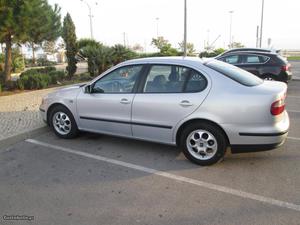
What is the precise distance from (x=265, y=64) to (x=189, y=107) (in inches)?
293

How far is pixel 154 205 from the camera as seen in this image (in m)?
3.05

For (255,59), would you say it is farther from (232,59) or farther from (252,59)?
(232,59)

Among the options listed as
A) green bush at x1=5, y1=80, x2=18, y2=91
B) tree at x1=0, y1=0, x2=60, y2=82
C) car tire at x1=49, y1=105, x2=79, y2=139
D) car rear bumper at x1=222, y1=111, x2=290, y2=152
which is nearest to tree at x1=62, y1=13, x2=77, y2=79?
tree at x1=0, y1=0, x2=60, y2=82

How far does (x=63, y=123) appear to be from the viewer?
17.2ft

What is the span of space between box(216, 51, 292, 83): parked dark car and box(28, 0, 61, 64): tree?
7.81 m

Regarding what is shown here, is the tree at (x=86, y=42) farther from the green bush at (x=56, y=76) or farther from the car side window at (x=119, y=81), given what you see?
the car side window at (x=119, y=81)

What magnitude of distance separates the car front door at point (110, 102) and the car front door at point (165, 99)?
0.17 metres

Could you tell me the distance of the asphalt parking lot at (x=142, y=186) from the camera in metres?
2.87

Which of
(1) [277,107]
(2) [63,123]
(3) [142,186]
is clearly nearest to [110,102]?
(2) [63,123]

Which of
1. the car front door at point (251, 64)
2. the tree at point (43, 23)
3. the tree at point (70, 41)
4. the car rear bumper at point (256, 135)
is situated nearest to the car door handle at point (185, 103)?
the car rear bumper at point (256, 135)

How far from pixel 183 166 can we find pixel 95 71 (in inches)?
456

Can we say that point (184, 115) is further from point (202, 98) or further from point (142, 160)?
point (142, 160)

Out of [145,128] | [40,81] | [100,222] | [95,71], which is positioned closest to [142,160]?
[145,128]

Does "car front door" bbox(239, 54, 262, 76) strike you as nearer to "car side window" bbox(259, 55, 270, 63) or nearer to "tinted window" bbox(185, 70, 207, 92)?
"car side window" bbox(259, 55, 270, 63)
